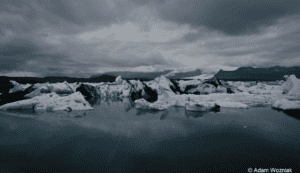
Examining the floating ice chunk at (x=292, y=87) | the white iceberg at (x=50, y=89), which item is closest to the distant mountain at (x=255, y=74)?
the floating ice chunk at (x=292, y=87)

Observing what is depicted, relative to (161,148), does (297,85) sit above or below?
above

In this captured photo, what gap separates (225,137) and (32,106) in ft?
38.5

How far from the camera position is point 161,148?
13.0 ft

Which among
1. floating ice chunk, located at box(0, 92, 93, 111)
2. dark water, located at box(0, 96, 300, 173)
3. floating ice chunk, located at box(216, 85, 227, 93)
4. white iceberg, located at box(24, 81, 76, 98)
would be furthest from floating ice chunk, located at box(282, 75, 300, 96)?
white iceberg, located at box(24, 81, 76, 98)

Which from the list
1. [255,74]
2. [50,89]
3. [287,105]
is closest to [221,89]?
[287,105]

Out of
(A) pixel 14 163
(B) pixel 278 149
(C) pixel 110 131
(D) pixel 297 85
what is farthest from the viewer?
(D) pixel 297 85

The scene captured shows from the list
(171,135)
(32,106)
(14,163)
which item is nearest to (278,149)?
(171,135)

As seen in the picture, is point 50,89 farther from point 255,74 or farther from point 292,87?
point 255,74

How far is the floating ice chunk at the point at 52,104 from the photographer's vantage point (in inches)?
386

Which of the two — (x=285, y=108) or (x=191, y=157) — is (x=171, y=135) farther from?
(x=285, y=108)

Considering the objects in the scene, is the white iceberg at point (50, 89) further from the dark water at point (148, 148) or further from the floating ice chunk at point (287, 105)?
the floating ice chunk at point (287, 105)

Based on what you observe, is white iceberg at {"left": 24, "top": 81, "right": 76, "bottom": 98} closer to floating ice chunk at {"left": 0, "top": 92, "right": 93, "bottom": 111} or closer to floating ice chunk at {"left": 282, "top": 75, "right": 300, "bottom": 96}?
floating ice chunk at {"left": 0, "top": 92, "right": 93, "bottom": 111}

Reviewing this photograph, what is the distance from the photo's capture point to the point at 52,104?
388 inches

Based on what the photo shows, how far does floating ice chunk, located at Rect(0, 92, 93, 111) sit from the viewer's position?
32.1 feet
